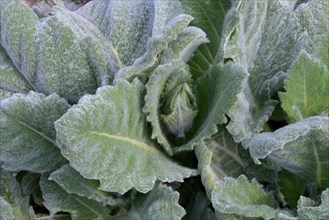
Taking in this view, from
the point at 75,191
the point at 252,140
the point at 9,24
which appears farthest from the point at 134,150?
the point at 9,24

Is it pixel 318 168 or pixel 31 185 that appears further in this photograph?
pixel 31 185

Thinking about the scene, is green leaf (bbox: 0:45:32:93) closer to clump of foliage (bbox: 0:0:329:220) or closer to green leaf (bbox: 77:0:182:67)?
clump of foliage (bbox: 0:0:329:220)

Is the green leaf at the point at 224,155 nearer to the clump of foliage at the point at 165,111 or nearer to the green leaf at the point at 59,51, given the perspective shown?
the clump of foliage at the point at 165,111

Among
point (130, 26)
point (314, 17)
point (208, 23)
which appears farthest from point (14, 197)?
point (314, 17)

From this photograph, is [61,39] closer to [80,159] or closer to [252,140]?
[80,159]

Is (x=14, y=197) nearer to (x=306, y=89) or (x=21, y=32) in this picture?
(x=21, y=32)
